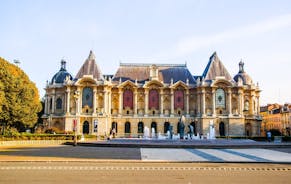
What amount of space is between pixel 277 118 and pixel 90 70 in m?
70.4

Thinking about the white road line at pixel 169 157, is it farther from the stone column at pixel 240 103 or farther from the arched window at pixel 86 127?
the stone column at pixel 240 103

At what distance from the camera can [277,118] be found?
380 ft

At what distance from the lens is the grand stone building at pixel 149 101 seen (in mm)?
77625

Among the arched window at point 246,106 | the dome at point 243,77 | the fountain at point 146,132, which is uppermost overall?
the dome at point 243,77

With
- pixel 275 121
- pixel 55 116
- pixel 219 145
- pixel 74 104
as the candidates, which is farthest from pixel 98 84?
pixel 275 121

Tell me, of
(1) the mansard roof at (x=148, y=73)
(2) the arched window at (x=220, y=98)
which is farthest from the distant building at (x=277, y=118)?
(1) the mansard roof at (x=148, y=73)

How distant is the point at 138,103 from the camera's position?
268 ft

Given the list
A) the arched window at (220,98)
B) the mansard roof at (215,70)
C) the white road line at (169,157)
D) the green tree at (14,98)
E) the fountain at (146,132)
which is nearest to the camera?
the white road line at (169,157)

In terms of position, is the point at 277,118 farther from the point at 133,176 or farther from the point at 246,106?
the point at 133,176

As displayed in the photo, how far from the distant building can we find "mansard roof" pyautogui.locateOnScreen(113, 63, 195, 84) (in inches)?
1608

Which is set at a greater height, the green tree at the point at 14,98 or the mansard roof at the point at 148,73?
the mansard roof at the point at 148,73

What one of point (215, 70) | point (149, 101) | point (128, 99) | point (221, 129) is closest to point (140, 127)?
point (149, 101)

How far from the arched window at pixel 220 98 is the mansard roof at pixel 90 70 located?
2816cm

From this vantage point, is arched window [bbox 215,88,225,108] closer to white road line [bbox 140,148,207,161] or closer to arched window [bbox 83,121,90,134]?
arched window [bbox 83,121,90,134]
